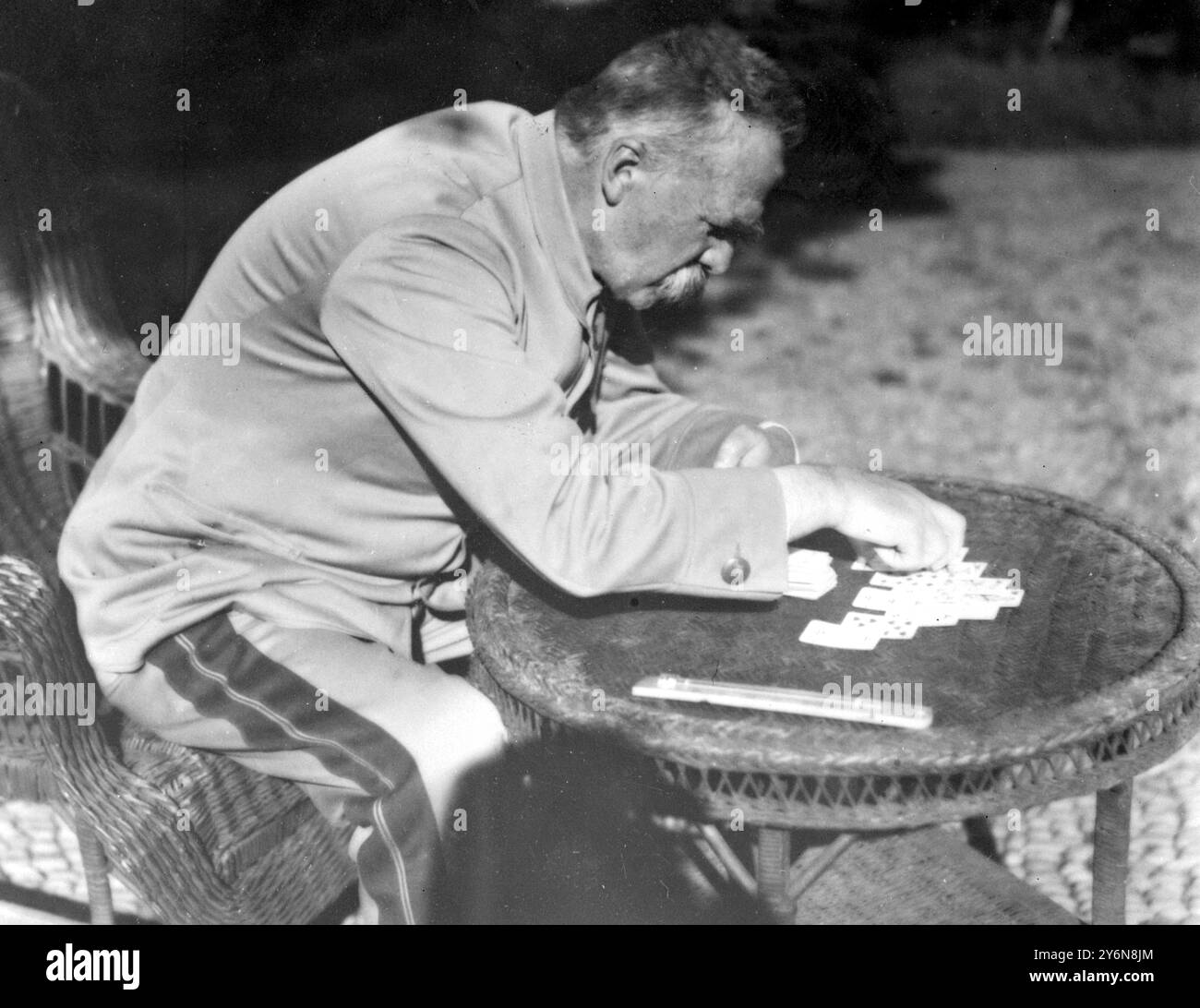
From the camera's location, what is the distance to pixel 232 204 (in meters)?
5.20

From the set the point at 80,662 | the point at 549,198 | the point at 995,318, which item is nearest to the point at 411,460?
the point at 549,198

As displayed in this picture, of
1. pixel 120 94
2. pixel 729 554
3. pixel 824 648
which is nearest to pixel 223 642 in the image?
pixel 729 554

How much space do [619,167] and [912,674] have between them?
3.16 ft

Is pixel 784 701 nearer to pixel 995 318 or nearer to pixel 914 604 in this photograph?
pixel 914 604

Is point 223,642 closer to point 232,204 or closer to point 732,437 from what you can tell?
point 732,437

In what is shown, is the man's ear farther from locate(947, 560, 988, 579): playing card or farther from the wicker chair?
the wicker chair

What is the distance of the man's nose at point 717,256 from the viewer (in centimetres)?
223

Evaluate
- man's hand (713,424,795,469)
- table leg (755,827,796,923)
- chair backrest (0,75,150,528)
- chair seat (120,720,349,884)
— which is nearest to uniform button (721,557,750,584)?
table leg (755,827,796,923)

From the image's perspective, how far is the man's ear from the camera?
81.3 inches

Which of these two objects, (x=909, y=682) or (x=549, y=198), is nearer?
(x=909, y=682)

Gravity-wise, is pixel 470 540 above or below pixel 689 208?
below

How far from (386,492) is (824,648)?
81cm

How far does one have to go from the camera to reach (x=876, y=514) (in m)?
2.12

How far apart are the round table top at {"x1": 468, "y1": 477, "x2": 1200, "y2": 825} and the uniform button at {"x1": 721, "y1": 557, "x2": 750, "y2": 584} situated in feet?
0.31
